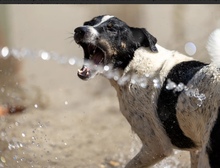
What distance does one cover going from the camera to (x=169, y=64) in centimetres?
429

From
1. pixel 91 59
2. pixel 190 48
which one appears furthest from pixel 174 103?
pixel 190 48

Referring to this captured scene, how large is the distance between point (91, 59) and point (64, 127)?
256 centimetres

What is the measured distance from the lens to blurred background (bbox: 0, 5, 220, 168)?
586cm

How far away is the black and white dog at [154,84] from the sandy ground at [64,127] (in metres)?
0.43

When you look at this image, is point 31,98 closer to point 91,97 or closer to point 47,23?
point 91,97

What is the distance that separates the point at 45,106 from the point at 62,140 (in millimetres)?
1363

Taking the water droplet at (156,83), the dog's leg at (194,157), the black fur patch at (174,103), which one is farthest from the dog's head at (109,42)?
the dog's leg at (194,157)

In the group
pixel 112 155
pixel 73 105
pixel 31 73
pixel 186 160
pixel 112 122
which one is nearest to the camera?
pixel 186 160

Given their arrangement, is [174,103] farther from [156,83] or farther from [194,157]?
[194,157]

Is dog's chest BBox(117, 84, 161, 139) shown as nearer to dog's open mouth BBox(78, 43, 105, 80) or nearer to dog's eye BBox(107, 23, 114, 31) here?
dog's open mouth BBox(78, 43, 105, 80)

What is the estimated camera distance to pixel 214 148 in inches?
135

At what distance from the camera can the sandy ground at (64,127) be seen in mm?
5625

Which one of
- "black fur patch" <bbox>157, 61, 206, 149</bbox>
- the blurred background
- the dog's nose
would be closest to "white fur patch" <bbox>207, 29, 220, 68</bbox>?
"black fur patch" <bbox>157, 61, 206, 149</bbox>

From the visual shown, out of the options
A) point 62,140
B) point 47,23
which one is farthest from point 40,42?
point 62,140
